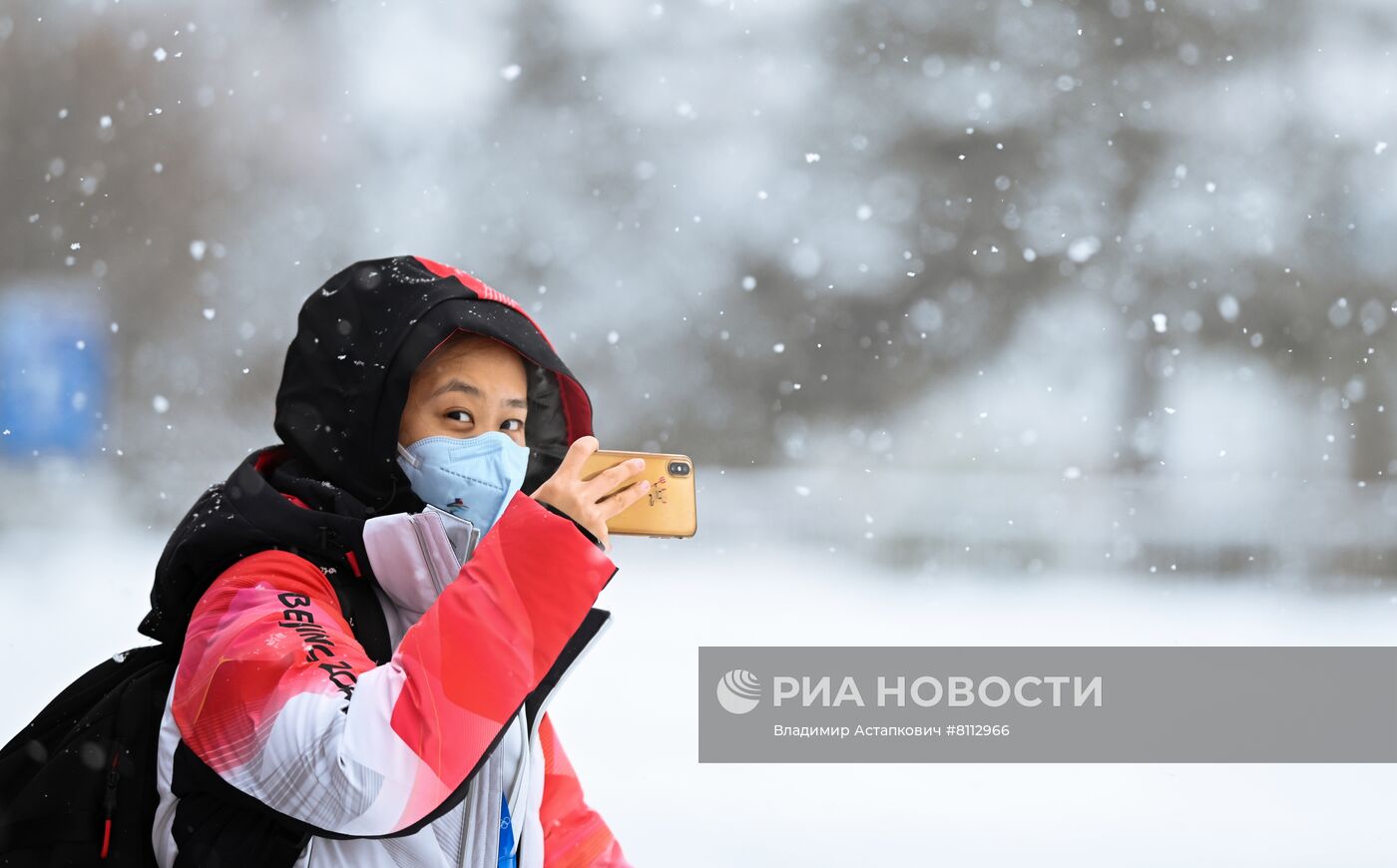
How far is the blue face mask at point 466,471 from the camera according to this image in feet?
3.62

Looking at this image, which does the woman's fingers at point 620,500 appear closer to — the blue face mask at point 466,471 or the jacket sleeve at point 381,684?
the jacket sleeve at point 381,684

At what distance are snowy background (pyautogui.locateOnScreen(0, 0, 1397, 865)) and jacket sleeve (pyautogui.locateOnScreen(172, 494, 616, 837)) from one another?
5.55 meters

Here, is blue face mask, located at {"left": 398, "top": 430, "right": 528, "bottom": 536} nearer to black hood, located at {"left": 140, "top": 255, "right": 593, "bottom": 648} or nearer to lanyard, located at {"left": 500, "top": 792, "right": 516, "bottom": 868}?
black hood, located at {"left": 140, "top": 255, "right": 593, "bottom": 648}

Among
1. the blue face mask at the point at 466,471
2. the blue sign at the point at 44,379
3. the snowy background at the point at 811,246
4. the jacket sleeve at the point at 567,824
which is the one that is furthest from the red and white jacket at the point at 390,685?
the blue sign at the point at 44,379

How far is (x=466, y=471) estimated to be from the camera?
110 centimetres

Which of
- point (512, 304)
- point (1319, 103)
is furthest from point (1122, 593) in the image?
point (512, 304)

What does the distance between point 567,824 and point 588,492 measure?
47cm

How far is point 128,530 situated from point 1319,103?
8724 mm

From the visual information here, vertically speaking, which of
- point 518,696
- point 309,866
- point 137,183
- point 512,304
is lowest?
point 309,866

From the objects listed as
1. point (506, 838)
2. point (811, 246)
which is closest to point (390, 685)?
point (506, 838)

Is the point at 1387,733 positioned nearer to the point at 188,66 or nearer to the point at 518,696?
the point at 518,696

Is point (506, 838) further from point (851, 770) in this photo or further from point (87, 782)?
point (851, 770)

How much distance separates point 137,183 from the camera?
8695 mm

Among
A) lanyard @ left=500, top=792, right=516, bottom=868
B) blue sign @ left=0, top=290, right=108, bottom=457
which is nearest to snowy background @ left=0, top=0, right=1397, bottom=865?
Answer: blue sign @ left=0, top=290, right=108, bottom=457
